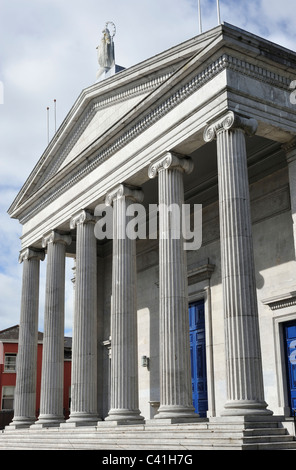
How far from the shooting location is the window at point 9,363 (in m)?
52.0

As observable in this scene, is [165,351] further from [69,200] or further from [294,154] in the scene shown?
[69,200]

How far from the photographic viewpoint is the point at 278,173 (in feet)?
72.1

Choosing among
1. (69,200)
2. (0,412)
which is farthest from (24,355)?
(0,412)

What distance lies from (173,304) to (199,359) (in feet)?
22.3

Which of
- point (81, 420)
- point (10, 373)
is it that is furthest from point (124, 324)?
point (10, 373)

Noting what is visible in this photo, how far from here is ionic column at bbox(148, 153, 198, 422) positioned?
17.8 metres

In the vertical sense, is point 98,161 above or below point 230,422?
above

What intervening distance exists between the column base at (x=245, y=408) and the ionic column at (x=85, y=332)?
9195mm

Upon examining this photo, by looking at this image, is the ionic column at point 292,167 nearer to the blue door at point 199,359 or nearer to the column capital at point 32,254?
the blue door at point 199,359

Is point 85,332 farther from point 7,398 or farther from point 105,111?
point 7,398

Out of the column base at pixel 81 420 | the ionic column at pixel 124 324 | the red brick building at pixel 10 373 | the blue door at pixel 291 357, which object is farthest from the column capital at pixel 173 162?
the red brick building at pixel 10 373

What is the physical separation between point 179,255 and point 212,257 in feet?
19.9

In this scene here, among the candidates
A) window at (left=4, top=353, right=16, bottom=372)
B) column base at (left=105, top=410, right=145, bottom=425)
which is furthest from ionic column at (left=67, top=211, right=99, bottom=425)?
window at (left=4, top=353, right=16, bottom=372)
